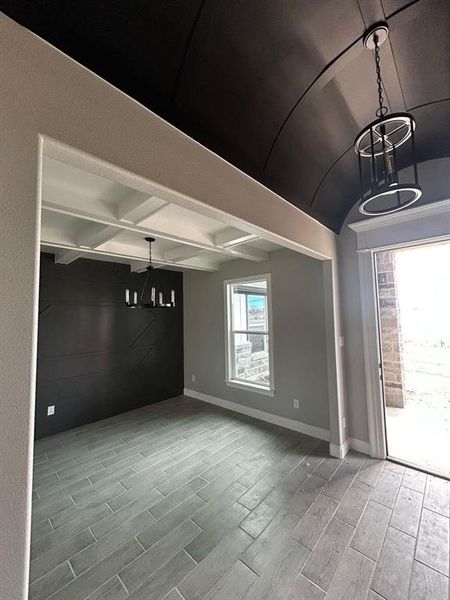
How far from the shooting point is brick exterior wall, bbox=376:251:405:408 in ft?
13.0

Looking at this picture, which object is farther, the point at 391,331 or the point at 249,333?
the point at 249,333

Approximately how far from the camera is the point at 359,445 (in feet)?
9.09

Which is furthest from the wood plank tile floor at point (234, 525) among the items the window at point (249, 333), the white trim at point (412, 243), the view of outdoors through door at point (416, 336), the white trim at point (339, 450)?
the white trim at point (412, 243)

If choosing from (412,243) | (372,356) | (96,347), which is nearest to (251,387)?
(372,356)

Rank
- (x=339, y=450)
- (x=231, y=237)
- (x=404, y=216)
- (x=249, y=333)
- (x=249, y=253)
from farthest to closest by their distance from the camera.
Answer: (x=249, y=333) → (x=249, y=253) → (x=231, y=237) → (x=339, y=450) → (x=404, y=216)

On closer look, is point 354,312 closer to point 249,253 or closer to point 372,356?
point 372,356

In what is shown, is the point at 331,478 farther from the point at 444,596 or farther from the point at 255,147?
the point at 255,147

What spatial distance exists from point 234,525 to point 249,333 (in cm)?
261

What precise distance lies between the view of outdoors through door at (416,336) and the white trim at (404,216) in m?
1.12

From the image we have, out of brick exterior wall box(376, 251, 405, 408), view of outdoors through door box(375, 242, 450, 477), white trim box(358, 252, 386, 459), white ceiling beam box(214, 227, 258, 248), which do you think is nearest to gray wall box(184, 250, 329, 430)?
white trim box(358, 252, 386, 459)

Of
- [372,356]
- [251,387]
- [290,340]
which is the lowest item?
[251,387]

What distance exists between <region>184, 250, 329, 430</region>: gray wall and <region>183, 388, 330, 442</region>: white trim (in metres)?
0.06

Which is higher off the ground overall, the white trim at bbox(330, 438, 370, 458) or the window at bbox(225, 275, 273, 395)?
the window at bbox(225, 275, 273, 395)

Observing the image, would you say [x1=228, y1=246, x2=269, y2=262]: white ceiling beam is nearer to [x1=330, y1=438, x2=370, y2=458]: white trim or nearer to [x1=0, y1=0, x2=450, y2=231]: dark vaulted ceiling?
[x1=0, y1=0, x2=450, y2=231]: dark vaulted ceiling
